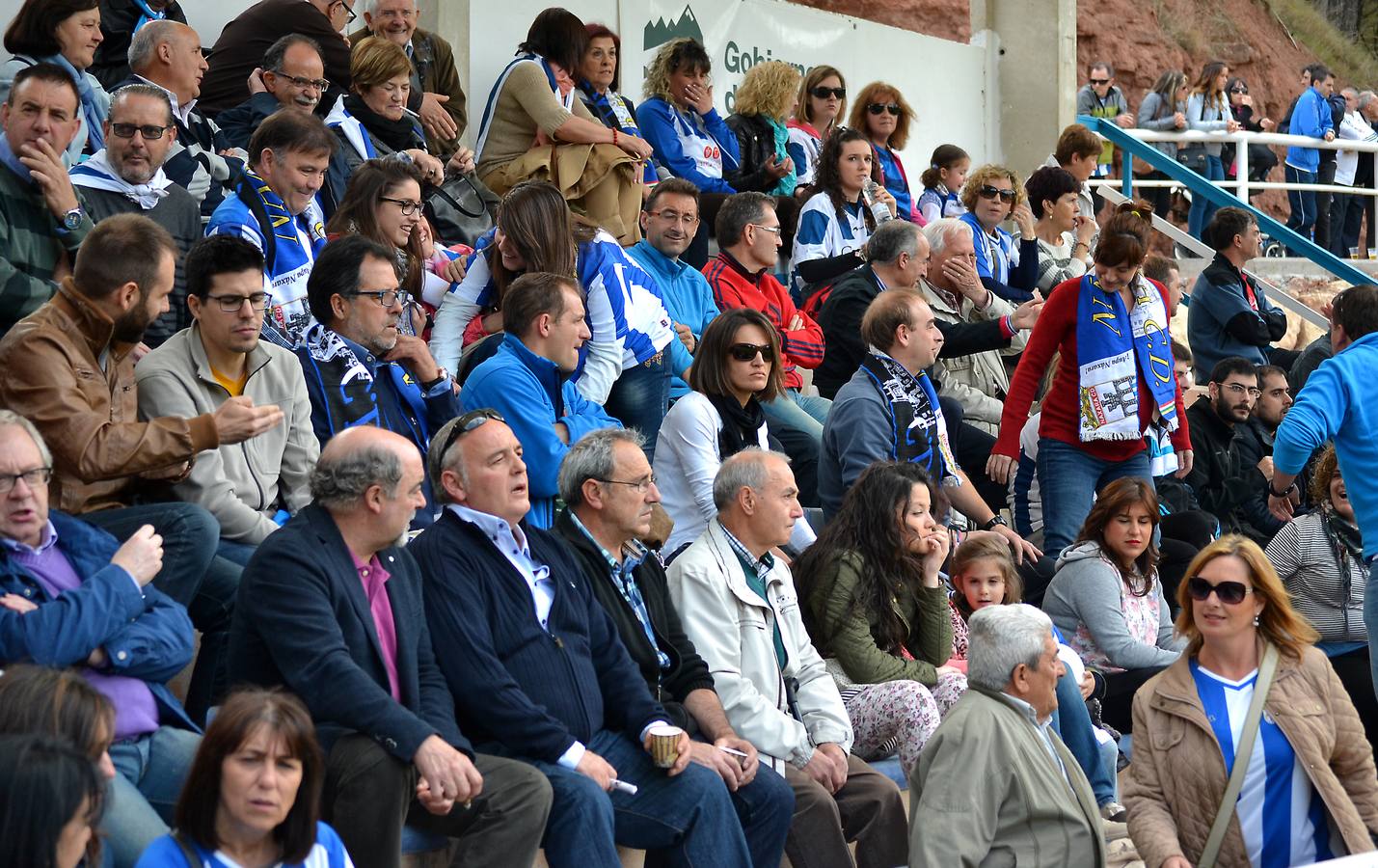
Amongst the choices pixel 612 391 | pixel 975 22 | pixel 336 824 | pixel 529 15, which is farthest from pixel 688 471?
pixel 975 22

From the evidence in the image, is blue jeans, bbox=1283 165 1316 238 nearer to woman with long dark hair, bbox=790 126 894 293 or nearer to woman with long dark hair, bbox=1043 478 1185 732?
woman with long dark hair, bbox=790 126 894 293

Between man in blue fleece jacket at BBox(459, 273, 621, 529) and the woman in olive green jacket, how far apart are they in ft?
3.13

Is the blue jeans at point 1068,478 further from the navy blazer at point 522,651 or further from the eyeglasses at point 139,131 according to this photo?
the eyeglasses at point 139,131

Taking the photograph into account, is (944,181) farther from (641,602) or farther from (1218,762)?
(1218,762)

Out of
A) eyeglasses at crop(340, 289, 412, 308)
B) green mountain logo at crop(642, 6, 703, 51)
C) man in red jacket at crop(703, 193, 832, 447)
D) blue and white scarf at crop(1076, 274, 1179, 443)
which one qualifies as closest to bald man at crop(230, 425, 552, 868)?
eyeglasses at crop(340, 289, 412, 308)

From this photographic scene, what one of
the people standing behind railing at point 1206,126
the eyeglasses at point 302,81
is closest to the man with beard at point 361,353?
the eyeglasses at point 302,81

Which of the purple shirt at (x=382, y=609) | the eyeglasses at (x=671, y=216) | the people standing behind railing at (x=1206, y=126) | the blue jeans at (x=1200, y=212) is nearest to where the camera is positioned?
the purple shirt at (x=382, y=609)

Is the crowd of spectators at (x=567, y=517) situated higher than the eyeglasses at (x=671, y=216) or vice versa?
the eyeglasses at (x=671, y=216)

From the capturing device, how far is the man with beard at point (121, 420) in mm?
4906

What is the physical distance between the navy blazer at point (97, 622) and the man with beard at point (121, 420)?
253 millimetres

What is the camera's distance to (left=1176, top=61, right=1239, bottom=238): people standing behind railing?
1453cm

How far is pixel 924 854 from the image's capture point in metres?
4.75

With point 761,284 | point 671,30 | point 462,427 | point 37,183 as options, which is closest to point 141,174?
point 37,183

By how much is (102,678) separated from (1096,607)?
4.06m
